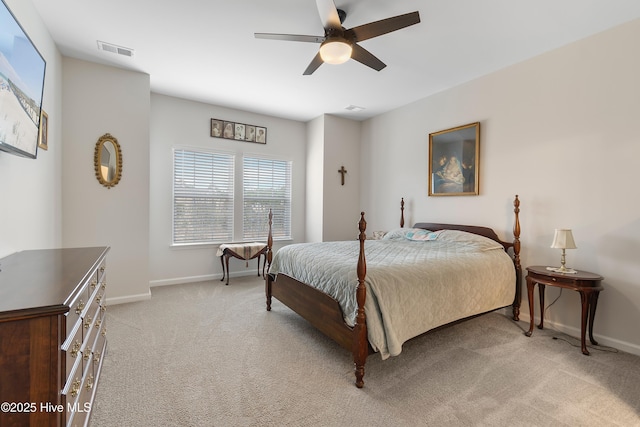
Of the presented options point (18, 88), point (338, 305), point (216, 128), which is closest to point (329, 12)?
point (18, 88)

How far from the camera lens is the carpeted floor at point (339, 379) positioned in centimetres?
176

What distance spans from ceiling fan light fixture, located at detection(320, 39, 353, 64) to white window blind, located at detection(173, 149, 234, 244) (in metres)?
3.09

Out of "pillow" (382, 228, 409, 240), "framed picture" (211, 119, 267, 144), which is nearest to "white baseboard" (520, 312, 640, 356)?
"pillow" (382, 228, 409, 240)

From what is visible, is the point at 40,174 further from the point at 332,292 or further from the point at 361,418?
the point at 361,418

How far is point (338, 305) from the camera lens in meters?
2.27

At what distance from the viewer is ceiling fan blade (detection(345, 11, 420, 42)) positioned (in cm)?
204

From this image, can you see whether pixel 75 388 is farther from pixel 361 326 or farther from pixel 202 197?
pixel 202 197

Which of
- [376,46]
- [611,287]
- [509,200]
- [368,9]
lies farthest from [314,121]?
[611,287]

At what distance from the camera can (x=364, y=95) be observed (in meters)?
4.33

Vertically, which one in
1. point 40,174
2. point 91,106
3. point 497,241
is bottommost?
point 497,241

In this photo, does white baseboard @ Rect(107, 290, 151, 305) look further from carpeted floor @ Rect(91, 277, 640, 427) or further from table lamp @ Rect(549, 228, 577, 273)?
table lamp @ Rect(549, 228, 577, 273)

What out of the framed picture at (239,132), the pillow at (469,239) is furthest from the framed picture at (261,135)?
the pillow at (469,239)

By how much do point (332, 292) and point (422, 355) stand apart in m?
0.96

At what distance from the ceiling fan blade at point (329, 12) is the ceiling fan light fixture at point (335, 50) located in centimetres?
11
